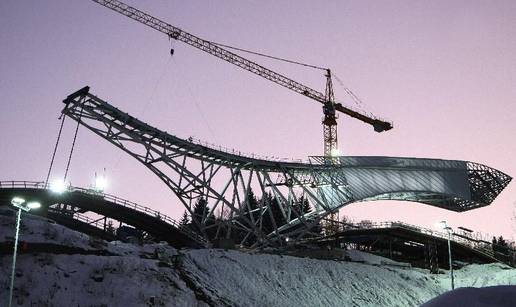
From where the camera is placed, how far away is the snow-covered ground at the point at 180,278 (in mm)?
27672

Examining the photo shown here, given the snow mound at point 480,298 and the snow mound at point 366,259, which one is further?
the snow mound at point 366,259

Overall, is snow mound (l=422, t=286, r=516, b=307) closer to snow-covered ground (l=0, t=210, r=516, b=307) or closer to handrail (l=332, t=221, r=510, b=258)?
snow-covered ground (l=0, t=210, r=516, b=307)

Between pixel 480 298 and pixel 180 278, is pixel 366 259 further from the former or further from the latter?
pixel 480 298

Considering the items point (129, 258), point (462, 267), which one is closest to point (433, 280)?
point (462, 267)

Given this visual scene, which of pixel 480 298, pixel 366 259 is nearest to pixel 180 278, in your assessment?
pixel 480 298

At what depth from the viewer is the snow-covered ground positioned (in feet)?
90.8

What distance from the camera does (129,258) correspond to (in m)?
33.2

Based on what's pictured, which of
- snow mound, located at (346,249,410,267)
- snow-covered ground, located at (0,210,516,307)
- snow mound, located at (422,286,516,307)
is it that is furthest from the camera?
snow mound, located at (346,249,410,267)

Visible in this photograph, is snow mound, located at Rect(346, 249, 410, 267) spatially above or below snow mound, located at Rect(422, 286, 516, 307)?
above

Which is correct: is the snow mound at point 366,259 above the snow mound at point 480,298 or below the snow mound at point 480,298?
above

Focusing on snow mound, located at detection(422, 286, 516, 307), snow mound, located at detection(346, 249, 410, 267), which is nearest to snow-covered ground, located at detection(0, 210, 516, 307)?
snow mound, located at detection(346, 249, 410, 267)

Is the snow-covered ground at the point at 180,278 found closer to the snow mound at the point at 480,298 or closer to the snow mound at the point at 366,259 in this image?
the snow mound at the point at 366,259

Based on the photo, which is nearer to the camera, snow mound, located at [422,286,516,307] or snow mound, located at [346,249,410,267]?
snow mound, located at [422,286,516,307]

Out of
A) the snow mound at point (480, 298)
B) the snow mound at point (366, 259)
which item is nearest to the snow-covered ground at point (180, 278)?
the snow mound at point (366, 259)
